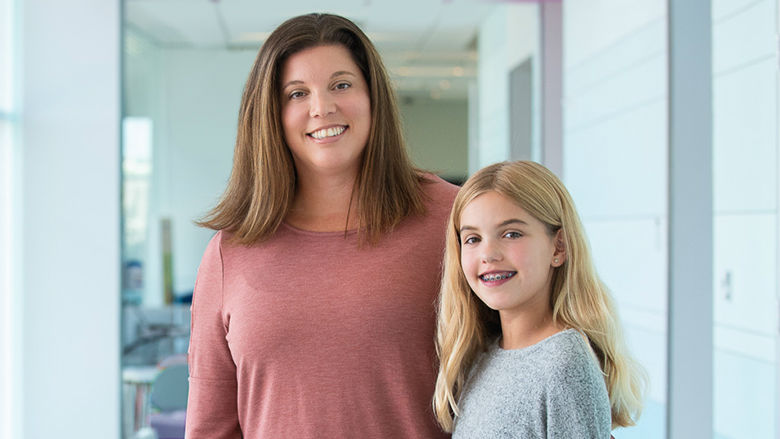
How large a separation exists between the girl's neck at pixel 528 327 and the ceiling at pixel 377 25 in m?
3.18

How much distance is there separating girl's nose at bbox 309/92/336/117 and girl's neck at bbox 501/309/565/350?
483 mm

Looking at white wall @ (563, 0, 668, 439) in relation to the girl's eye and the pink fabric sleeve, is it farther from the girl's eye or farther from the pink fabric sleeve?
the pink fabric sleeve

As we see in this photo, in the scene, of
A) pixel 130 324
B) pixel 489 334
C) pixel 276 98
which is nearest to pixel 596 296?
pixel 489 334

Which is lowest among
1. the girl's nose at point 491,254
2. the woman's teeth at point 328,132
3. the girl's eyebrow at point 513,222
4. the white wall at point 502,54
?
the girl's nose at point 491,254

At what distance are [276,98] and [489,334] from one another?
0.60m

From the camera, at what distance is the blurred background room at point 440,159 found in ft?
9.24
